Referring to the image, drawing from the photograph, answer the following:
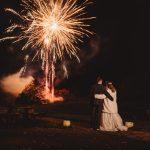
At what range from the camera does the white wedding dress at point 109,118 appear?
1895 centimetres

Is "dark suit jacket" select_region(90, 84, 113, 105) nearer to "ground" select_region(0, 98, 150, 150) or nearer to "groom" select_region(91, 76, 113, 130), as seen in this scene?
"groom" select_region(91, 76, 113, 130)

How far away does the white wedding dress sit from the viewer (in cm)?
1895

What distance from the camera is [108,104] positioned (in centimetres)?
1923

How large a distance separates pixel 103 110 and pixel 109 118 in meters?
0.44

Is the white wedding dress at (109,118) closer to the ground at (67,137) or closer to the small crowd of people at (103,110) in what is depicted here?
the small crowd of people at (103,110)

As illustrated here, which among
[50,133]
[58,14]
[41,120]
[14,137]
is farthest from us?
[58,14]

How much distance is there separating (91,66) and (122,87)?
636 centimetres

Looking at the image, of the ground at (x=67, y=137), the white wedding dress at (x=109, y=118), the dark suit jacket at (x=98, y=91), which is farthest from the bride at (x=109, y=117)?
the ground at (x=67, y=137)

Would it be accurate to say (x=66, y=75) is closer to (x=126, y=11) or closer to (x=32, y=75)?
(x=32, y=75)

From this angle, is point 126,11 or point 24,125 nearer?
point 24,125

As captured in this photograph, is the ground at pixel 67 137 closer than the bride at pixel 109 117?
Yes

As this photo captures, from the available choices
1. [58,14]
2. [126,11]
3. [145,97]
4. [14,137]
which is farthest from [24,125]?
[126,11]

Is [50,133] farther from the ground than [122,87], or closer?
closer

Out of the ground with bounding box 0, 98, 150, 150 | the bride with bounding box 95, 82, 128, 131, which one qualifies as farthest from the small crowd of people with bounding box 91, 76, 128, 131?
the ground with bounding box 0, 98, 150, 150
